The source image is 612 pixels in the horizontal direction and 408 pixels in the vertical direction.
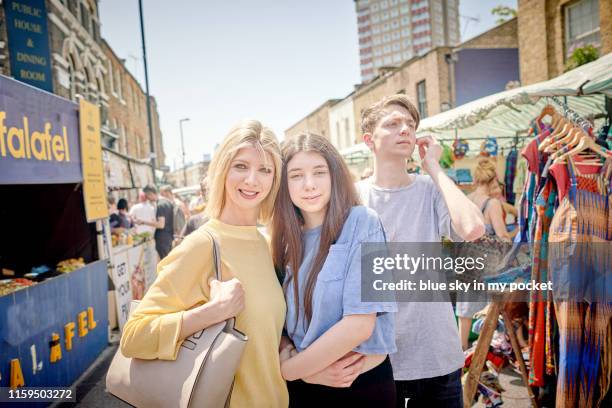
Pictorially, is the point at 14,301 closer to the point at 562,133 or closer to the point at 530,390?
the point at 530,390

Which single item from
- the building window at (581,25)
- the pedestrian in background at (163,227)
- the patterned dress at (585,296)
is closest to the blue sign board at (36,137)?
the pedestrian in background at (163,227)

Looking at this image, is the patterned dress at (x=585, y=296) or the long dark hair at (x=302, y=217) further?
the patterned dress at (x=585, y=296)

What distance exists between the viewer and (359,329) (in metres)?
1.45

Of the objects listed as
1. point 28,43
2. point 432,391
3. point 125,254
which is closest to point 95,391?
point 125,254

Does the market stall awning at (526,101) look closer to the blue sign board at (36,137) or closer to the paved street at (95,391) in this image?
the blue sign board at (36,137)

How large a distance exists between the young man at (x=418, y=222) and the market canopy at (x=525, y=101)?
1.95m

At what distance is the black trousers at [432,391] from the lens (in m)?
1.94

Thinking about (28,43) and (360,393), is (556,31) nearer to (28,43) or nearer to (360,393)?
(28,43)

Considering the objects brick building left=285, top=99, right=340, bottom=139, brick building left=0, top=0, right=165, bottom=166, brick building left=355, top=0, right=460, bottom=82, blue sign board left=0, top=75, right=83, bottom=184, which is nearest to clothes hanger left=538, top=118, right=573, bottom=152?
blue sign board left=0, top=75, right=83, bottom=184

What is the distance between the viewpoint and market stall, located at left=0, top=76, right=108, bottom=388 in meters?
3.50

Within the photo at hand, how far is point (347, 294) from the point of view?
58.0 inches

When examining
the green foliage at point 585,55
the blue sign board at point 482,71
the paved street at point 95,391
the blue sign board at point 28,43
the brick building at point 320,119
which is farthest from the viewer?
the brick building at point 320,119

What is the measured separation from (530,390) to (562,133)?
1832mm

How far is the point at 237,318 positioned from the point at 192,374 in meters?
0.26
